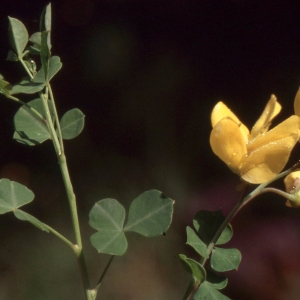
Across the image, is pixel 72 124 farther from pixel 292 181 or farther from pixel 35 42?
pixel 292 181

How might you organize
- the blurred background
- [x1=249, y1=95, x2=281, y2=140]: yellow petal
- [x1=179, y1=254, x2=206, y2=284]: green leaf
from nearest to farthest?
[x1=179, y1=254, x2=206, y2=284]: green leaf, [x1=249, y1=95, x2=281, y2=140]: yellow petal, the blurred background

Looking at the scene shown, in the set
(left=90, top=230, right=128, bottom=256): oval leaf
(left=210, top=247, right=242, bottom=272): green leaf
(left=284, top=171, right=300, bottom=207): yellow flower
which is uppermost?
(left=284, top=171, right=300, bottom=207): yellow flower

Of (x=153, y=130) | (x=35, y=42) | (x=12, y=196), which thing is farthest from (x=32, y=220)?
(x=153, y=130)

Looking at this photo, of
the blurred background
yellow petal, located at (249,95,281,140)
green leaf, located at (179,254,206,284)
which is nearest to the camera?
green leaf, located at (179,254,206,284)

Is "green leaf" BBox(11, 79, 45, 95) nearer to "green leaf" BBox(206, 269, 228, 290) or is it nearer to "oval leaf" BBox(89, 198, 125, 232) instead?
"oval leaf" BBox(89, 198, 125, 232)

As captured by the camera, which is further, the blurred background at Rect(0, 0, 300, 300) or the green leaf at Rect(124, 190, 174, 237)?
the blurred background at Rect(0, 0, 300, 300)

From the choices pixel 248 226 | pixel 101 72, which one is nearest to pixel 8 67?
pixel 101 72

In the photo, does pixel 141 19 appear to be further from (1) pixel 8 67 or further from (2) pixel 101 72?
(1) pixel 8 67

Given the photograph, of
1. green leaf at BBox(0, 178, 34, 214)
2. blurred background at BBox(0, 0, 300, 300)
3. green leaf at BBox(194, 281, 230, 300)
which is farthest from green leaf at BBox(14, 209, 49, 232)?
blurred background at BBox(0, 0, 300, 300)
